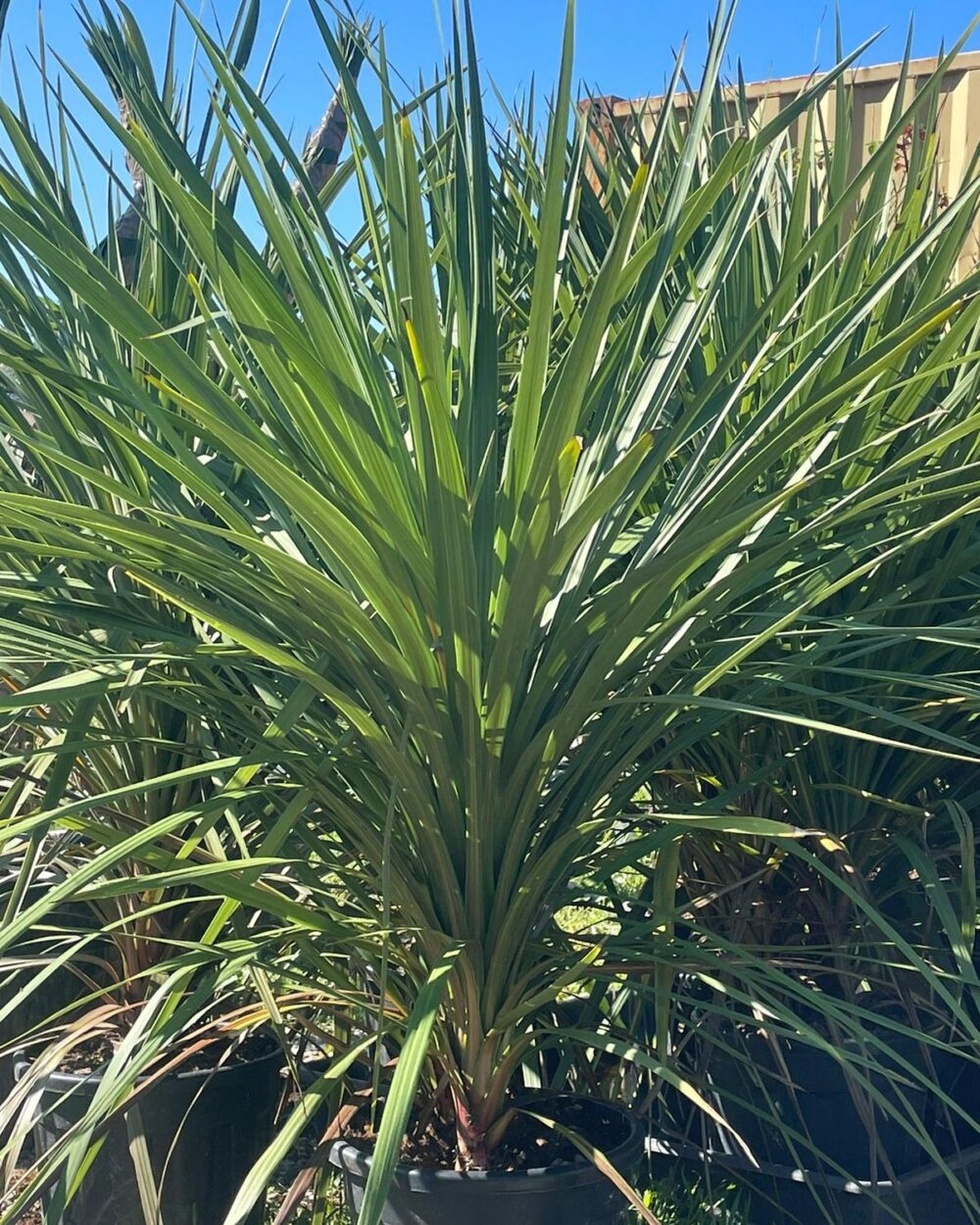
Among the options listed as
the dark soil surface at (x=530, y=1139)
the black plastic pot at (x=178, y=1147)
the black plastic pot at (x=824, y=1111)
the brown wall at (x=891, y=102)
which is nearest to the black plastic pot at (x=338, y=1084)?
the dark soil surface at (x=530, y=1139)

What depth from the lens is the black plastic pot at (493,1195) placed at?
837mm

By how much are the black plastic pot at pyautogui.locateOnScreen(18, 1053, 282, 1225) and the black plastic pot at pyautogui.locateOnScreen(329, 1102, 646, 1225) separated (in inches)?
12.8

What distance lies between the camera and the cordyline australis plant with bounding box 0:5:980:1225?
738mm

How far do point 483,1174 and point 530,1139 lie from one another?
0.41ft

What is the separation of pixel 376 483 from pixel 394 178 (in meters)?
0.20

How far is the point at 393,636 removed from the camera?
0.80m

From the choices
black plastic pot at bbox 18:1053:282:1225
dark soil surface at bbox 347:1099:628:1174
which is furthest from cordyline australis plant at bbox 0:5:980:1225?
black plastic pot at bbox 18:1053:282:1225

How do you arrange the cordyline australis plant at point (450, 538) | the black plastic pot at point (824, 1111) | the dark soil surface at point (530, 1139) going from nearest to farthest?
the cordyline australis plant at point (450, 538)
the dark soil surface at point (530, 1139)
the black plastic pot at point (824, 1111)

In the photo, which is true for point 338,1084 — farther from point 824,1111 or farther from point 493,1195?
point 824,1111

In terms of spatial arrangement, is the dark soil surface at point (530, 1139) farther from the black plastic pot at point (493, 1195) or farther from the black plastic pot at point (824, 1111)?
the black plastic pot at point (824, 1111)

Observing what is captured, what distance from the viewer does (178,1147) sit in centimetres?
116

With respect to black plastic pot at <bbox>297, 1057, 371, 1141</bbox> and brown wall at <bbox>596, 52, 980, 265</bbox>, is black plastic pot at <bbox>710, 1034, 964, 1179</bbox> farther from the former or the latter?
brown wall at <bbox>596, 52, 980, 265</bbox>

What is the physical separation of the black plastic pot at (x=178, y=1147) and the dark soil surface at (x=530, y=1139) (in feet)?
0.81

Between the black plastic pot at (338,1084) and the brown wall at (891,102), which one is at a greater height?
the brown wall at (891,102)
